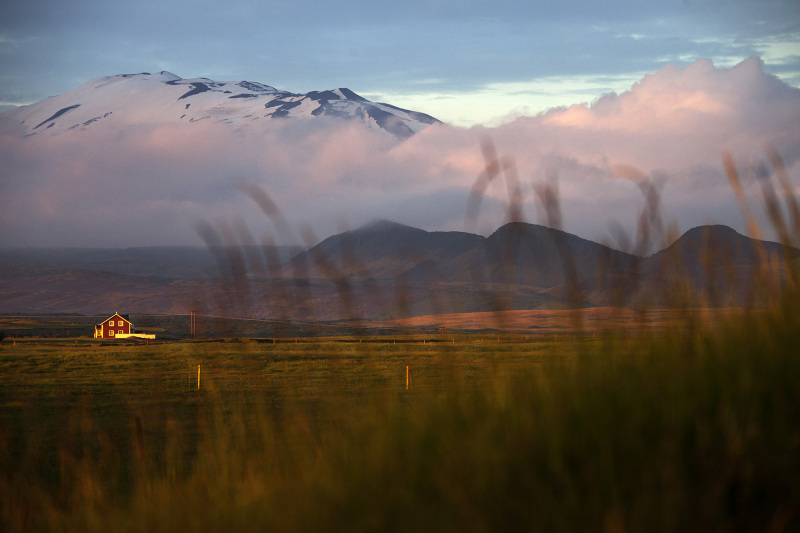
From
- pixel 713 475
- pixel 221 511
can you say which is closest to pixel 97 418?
pixel 221 511

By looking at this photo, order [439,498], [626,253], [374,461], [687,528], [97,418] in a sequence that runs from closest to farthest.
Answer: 1. [687,528]
2. [439,498]
3. [374,461]
4. [626,253]
5. [97,418]

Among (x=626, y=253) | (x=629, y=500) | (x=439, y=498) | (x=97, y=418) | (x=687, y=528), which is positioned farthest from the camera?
(x=97, y=418)

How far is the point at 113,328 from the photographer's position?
10650 cm

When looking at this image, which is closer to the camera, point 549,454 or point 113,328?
point 549,454

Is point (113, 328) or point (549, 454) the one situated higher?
point (549, 454)

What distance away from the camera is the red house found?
346ft

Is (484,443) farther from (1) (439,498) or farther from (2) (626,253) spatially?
(2) (626,253)

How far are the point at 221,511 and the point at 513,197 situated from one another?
2.29 metres

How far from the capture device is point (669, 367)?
3.94 meters

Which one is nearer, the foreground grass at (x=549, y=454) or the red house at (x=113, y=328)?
the foreground grass at (x=549, y=454)

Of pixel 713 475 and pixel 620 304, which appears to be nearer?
pixel 713 475

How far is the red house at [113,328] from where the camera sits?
105312mm

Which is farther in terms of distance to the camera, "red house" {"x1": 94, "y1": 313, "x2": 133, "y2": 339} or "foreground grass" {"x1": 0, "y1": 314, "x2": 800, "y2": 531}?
"red house" {"x1": 94, "y1": 313, "x2": 133, "y2": 339}

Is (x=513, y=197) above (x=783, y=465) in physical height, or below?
above
